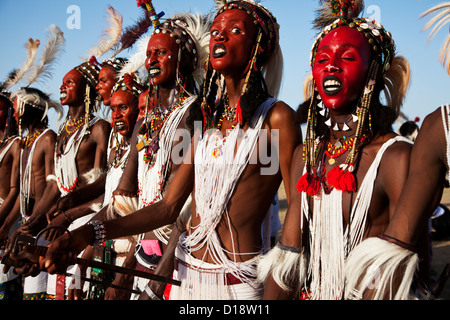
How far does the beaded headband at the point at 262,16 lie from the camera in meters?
2.91

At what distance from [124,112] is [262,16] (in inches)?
84.7

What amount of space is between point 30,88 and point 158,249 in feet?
14.3

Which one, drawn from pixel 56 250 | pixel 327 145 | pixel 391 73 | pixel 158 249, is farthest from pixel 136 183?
pixel 391 73

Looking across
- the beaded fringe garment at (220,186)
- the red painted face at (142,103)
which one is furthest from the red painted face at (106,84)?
the beaded fringe garment at (220,186)

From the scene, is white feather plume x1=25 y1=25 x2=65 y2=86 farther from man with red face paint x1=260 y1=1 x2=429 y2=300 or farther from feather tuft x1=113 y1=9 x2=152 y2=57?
man with red face paint x1=260 y1=1 x2=429 y2=300

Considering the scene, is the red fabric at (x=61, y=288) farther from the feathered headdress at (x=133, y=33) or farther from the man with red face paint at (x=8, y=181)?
the feathered headdress at (x=133, y=33)

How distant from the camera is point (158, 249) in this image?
346 centimetres

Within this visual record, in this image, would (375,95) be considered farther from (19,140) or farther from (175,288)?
(19,140)

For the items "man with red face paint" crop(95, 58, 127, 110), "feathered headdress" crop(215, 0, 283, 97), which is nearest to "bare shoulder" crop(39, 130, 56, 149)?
"man with red face paint" crop(95, 58, 127, 110)

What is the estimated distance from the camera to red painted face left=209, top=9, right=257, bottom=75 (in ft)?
9.36

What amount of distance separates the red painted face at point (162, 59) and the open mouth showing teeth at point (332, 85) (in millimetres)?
1751

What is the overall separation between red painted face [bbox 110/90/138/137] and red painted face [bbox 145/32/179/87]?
37.7 inches

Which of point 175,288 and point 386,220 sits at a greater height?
point 386,220

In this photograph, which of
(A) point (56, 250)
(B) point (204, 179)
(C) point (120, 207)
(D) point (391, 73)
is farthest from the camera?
(C) point (120, 207)
